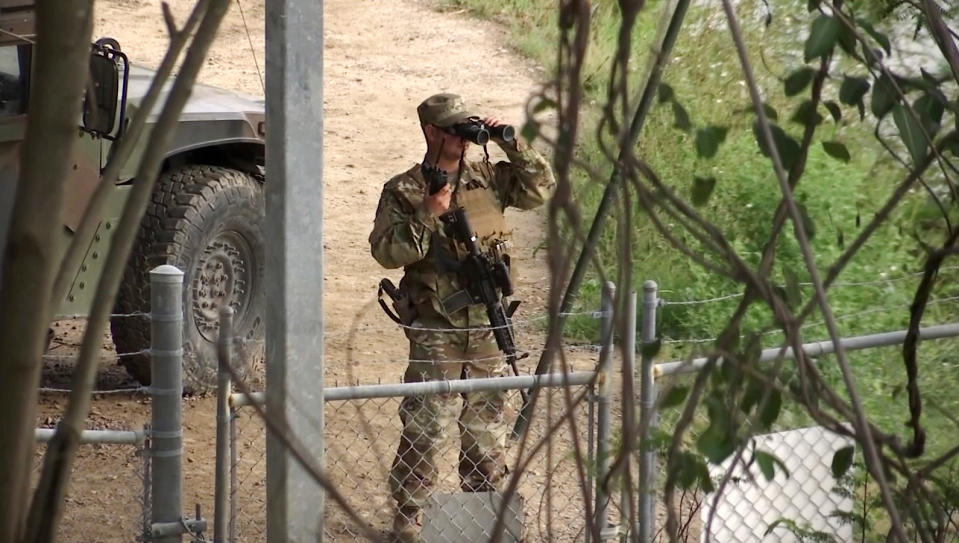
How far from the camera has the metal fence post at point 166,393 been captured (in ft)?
10.7

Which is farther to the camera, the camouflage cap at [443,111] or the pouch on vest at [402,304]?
the pouch on vest at [402,304]

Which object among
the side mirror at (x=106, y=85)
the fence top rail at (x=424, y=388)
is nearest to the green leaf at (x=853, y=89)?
the fence top rail at (x=424, y=388)

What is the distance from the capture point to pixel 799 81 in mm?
1546

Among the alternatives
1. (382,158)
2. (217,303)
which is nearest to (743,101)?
(382,158)

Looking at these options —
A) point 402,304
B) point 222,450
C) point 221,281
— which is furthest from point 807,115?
point 221,281

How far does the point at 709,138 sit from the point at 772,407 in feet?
0.98

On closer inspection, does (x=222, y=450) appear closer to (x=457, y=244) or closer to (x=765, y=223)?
(x=457, y=244)

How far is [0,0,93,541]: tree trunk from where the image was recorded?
2.95 ft

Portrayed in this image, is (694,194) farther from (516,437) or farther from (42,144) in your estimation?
(516,437)

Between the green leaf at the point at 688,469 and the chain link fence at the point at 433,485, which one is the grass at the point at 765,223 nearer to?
the chain link fence at the point at 433,485

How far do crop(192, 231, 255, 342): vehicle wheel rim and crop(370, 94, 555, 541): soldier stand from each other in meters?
A: 1.52

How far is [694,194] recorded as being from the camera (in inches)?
60.8

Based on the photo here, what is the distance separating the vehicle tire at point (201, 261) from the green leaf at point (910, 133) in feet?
14.7

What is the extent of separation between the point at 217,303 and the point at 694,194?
4.88 metres
